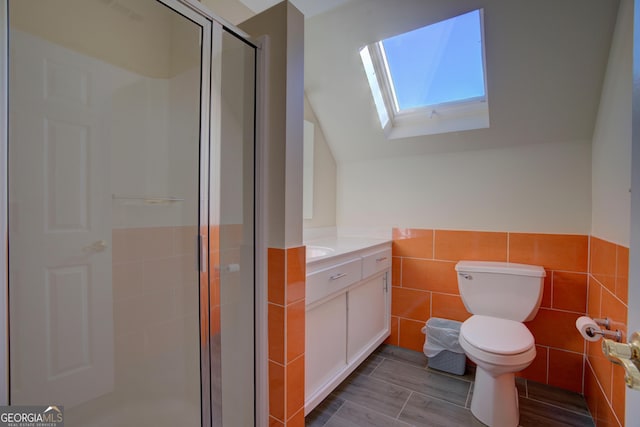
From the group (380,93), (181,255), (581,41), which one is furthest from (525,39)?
(181,255)

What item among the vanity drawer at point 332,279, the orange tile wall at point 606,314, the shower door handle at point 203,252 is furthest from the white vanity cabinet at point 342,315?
the orange tile wall at point 606,314

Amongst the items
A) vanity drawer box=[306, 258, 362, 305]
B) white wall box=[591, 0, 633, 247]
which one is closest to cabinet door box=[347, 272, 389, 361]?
vanity drawer box=[306, 258, 362, 305]

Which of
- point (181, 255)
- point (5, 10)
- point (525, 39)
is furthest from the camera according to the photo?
point (525, 39)

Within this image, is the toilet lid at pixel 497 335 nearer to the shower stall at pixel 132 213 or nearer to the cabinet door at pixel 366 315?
the cabinet door at pixel 366 315

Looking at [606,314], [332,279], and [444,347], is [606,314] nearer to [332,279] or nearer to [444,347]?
[444,347]

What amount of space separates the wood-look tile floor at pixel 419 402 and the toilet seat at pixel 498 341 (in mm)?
396

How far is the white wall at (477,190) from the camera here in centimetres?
184

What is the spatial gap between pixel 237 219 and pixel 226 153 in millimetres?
297

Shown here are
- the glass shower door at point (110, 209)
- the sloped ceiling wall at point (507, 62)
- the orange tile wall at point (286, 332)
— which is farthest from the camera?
the sloped ceiling wall at point (507, 62)

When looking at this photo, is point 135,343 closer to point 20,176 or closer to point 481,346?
point 20,176

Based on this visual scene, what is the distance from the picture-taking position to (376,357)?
7.34 feet

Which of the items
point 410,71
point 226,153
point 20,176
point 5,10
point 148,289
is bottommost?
point 148,289

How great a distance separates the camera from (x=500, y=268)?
185cm

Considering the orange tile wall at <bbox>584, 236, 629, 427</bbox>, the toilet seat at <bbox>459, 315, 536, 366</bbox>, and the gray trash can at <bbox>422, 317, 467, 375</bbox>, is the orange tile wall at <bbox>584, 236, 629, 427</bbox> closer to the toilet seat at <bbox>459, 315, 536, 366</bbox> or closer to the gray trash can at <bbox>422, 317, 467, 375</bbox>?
the toilet seat at <bbox>459, 315, 536, 366</bbox>
